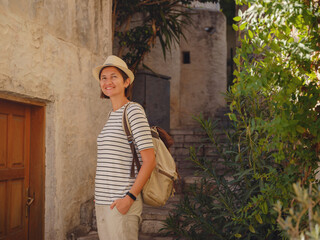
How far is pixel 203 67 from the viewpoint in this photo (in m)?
11.7

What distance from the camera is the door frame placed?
3.57 metres

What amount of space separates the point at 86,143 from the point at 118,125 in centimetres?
238

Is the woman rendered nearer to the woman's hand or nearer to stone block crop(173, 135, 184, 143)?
the woman's hand

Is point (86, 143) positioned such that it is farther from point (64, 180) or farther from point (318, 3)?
point (318, 3)

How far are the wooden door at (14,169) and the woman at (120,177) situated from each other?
158cm

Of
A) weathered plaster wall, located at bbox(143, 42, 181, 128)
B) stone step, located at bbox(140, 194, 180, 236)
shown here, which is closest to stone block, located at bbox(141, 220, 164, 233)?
stone step, located at bbox(140, 194, 180, 236)

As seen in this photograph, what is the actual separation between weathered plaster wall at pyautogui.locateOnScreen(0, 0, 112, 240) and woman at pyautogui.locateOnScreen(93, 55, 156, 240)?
1432 millimetres

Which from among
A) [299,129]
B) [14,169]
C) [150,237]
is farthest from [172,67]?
[299,129]

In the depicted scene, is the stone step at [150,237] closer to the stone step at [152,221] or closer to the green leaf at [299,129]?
the stone step at [152,221]

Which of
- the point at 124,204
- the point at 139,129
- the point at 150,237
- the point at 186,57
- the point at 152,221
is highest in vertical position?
the point at 186,57

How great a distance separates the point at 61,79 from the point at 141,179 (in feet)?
7.45

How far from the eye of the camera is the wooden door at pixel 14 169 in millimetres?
3186

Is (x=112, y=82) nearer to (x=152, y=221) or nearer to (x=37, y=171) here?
(x=37, y=171)

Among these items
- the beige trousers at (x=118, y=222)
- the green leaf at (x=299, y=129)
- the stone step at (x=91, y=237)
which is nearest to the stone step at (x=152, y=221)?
the stone step at (x=91, y=237)
